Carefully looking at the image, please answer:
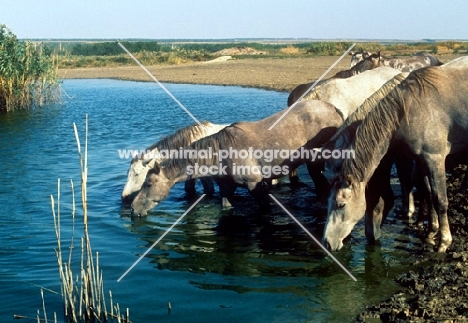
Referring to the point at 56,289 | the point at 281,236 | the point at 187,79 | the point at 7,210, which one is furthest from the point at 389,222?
the point at 187,79

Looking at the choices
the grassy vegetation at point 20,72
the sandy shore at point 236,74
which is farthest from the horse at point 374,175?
the sandy shore at point 236,74

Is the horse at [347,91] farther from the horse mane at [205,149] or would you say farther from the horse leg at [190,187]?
the horse leg at [190,187]

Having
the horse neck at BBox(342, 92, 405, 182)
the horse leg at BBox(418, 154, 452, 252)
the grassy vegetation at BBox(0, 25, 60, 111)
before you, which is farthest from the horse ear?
the grassy vegetation at BBox(0, 25, 60, 111)

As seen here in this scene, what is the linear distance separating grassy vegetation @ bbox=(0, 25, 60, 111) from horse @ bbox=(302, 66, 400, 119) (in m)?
15.2

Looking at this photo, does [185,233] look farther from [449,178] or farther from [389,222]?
[449,178]

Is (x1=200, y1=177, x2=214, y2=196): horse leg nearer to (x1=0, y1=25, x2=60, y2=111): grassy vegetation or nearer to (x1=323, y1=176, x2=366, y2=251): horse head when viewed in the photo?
(x1=323, y1=176, x2=366, y2=251): horse head

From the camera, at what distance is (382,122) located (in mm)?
7047

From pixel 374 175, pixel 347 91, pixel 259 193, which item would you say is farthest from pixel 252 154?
pixel 347 91

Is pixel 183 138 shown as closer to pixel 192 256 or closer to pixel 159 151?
pixel 159 151

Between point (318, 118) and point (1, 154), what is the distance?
9738 mm

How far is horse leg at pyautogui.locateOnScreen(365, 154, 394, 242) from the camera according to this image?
7633mm

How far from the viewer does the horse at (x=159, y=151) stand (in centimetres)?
1004

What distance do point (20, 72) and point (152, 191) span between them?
15.4 meters

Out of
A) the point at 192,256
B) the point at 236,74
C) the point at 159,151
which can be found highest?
the point at 236,74
